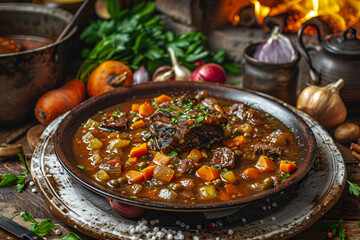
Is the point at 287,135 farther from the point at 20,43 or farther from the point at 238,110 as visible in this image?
the point at 20,43

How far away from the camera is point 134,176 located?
315cm

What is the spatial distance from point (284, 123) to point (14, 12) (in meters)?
4.38

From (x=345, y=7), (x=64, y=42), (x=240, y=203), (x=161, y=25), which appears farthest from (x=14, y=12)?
(x=345, y=7)

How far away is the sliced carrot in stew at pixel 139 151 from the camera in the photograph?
345 cm

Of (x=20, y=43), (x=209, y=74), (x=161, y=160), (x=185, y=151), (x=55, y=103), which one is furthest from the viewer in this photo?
(x=20, y=43)

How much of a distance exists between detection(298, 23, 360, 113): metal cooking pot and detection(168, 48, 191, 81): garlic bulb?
162 centimetres

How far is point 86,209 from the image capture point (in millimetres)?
3139

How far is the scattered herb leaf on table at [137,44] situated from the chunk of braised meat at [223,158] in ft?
8.98

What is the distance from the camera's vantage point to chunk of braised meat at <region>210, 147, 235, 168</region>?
10.8ft

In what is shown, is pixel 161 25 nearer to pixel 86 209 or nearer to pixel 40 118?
pixel 40 118

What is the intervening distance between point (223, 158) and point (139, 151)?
2.51 feet

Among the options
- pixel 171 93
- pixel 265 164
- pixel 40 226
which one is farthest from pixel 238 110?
pixel 40 226

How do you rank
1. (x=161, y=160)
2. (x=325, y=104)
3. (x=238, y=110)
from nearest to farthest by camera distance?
1. (x=161, y=160)
2. (x=238, y=110)
3. (x=325, y=104)

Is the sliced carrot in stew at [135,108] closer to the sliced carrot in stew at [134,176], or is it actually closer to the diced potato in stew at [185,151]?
the diced potato in stew at [185,151]
